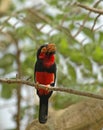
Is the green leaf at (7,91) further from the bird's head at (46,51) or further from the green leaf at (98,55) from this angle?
the bird's head at (46,51)

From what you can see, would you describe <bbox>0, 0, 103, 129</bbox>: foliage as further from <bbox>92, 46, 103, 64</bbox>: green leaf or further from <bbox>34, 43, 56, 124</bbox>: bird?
<bbox>34, 43, 56, 124</bbox>: bird

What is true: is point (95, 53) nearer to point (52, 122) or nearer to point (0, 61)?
point (52, 122)

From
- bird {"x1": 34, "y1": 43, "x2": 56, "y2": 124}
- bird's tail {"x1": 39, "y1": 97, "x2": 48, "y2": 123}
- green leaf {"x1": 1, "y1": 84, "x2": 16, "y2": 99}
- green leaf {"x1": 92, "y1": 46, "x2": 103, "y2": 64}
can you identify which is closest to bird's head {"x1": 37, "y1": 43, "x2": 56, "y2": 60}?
bird {"x1": 34, "y1": 43, "x2": 56, "y2": 124}

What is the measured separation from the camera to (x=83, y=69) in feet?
9.36

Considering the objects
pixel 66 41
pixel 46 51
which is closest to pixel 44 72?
pixel 46 51

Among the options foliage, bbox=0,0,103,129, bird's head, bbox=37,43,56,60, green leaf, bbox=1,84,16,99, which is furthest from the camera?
green leaf, bbox=1,84,16,99

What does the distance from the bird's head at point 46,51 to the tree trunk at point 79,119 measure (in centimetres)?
31

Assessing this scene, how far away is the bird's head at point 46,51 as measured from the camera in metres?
1.96

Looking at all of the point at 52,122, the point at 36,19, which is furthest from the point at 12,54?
the point at 52,122

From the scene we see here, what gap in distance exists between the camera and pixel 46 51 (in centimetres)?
197

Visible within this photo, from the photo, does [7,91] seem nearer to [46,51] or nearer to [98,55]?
[98,55]

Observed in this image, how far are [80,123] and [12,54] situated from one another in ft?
Answer: 4.19

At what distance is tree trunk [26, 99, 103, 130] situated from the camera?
2.03 m

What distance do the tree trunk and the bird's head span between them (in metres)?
0.31
